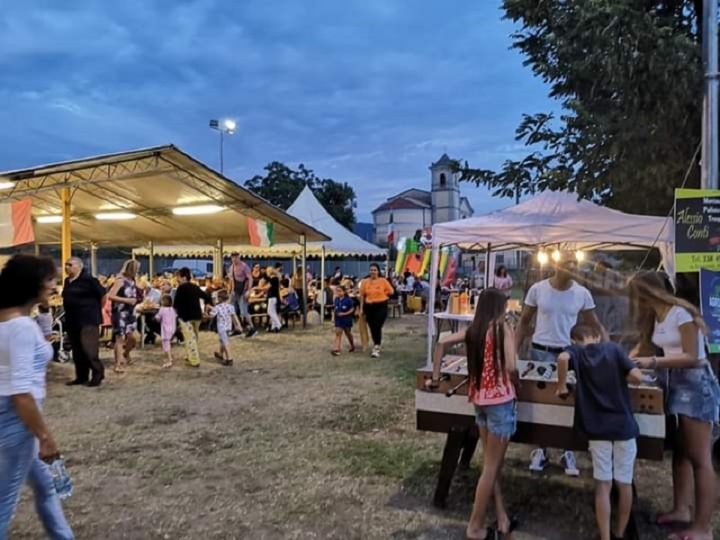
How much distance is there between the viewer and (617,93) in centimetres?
507

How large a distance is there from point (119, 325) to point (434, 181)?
66.9m

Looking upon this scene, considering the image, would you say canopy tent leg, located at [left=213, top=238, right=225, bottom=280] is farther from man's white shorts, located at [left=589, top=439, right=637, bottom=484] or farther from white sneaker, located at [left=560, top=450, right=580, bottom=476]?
man's white shorts, located at [left=589, top=439, right=637, bottom=484]

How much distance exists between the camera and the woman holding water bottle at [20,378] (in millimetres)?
2260

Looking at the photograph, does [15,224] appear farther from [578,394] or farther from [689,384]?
[689,384]

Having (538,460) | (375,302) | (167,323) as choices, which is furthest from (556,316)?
(167,323)

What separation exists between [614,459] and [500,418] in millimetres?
583

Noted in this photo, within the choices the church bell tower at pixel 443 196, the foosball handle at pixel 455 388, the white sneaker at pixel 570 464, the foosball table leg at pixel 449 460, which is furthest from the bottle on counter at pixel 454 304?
the church bell tower at pixel 443 196

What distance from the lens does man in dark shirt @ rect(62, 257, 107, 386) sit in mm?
7086

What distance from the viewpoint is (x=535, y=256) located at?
406 inches

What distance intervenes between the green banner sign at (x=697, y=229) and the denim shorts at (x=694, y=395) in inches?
45.4

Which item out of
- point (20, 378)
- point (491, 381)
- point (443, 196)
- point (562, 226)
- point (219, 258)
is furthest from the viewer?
point (443, 196)

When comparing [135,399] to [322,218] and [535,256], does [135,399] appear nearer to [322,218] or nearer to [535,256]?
[535,256]

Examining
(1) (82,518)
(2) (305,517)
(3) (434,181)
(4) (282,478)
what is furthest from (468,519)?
(3) (434,181)

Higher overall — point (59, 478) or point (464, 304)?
point (464, 304)
